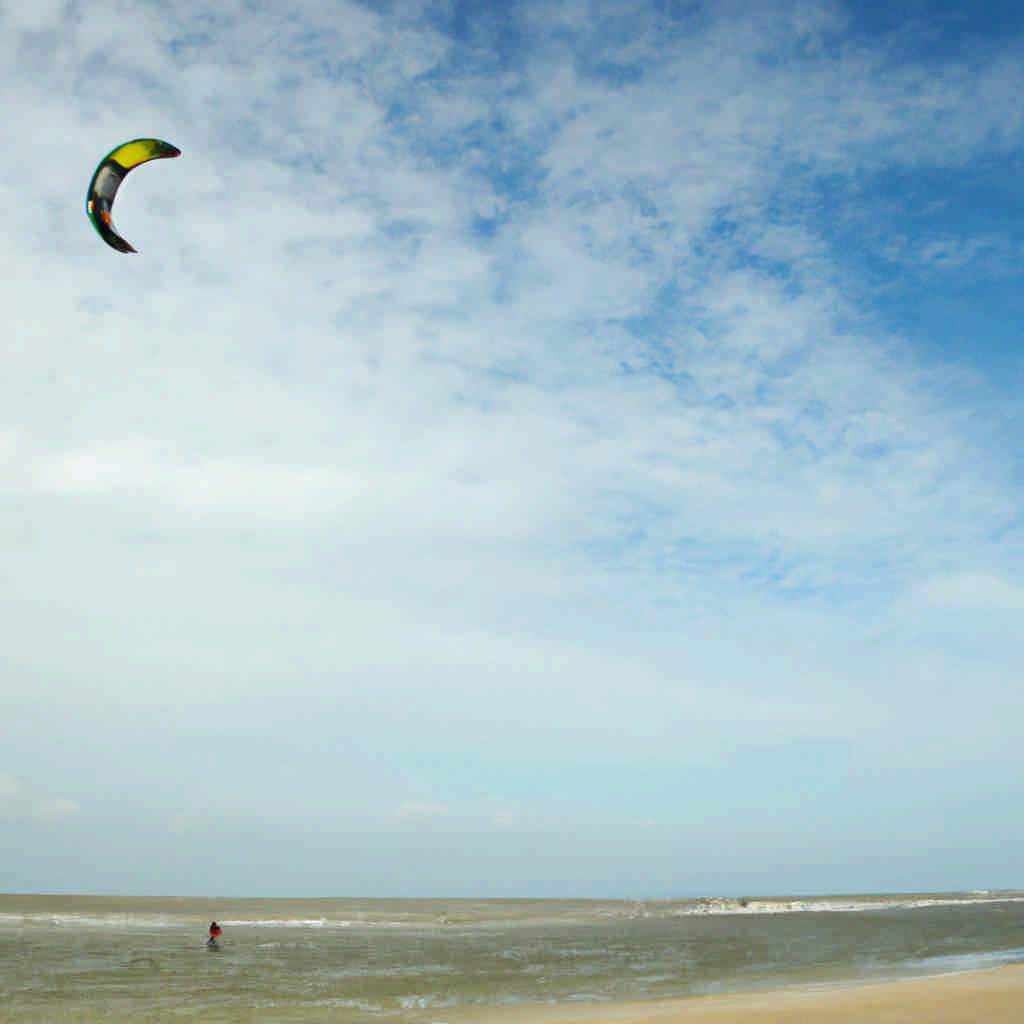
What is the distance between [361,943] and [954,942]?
28.8 m

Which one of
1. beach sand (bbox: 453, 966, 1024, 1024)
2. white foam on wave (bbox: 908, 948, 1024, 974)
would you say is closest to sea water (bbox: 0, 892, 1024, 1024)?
white foam on wave (bbox: 908, 948, 1024, 974)

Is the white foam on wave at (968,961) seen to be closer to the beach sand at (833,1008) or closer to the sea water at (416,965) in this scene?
the sea water at (416,965)

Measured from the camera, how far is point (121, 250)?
1424cm

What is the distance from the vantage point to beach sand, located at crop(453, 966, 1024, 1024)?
15781mm

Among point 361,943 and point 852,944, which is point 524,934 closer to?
point 361,943

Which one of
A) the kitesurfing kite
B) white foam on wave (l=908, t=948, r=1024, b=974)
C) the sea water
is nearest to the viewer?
the kitesurfing kite

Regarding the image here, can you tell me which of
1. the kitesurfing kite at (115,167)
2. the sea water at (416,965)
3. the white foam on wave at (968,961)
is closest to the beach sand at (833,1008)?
the sea water at (416,965)

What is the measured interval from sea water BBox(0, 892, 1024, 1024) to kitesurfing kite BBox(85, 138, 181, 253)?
16662mm

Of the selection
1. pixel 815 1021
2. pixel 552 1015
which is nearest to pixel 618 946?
pixel 552 1015

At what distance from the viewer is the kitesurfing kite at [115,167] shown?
15109 millimetres

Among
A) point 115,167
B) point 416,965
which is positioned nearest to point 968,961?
point 416,965

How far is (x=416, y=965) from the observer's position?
30.1 m

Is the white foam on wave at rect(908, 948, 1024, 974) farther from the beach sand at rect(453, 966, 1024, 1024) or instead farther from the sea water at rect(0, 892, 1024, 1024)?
the beach sand at rect(453, 966, 1024, 1024)

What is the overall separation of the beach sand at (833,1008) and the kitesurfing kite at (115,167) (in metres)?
17.4
